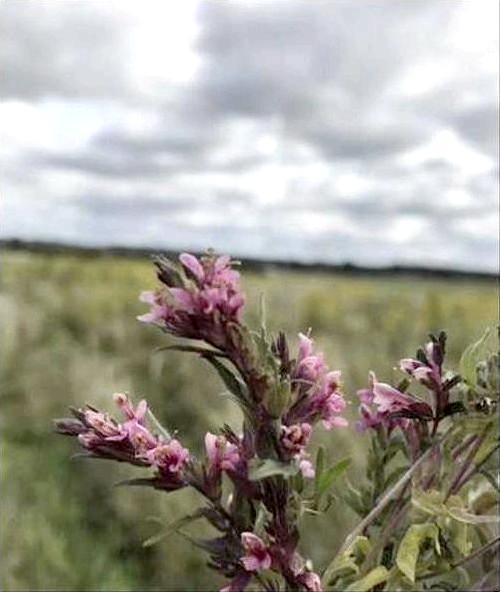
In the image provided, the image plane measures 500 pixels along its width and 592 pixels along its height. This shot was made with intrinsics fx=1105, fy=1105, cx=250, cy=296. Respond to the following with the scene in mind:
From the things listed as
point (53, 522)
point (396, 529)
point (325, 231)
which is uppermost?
point (325, 231)

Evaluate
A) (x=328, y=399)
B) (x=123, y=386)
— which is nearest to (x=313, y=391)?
(x=328, y=399)

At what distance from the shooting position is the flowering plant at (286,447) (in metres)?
0.27

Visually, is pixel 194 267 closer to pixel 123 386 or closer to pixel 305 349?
pixel 305 349

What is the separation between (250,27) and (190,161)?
0.35 feet

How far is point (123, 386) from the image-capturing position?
3.08 ft

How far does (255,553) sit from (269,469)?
0.09 ft

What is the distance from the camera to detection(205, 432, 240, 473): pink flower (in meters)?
0.29

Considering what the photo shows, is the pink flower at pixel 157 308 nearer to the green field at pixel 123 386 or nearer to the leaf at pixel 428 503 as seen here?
the leaf at pixel 428 503

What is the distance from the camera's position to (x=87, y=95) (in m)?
0.74

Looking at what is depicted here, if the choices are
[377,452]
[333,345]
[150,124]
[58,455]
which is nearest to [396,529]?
[377,452]

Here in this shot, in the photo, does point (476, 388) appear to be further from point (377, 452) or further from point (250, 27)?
point (250, 27)

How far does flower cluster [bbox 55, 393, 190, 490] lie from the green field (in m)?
0.47

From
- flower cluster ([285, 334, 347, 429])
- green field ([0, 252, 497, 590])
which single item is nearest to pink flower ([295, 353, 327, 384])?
flower cluster ([285, 334, 347, 429])

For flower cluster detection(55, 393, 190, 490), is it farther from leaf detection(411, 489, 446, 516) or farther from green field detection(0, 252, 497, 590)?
green field detection(0, 252, 497, 590)
